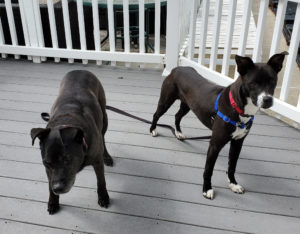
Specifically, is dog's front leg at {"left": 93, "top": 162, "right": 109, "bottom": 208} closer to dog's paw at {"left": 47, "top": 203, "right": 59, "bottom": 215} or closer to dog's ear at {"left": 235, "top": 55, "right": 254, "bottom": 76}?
dog's paw at {"left": 47, "top": 203, "right": 59, "bottom": 215}

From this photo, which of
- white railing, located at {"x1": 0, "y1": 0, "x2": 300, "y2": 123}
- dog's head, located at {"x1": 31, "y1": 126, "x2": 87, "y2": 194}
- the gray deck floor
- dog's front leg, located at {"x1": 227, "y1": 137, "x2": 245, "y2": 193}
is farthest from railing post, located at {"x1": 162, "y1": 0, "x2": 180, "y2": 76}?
dog's head, located at {"x1": 31, "y1": 126, "x2": 87, "y2": 194}

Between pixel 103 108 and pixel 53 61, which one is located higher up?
pixel 103 108

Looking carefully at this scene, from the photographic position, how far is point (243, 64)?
185 cm

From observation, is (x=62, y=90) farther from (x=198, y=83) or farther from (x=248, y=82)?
(x=248, y=82)

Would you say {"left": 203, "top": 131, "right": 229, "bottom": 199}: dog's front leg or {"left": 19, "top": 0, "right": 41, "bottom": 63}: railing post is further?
{"left": 19, "top": 0, "right": 41, "bottom": 63}: railing post

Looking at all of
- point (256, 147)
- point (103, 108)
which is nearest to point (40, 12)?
point (103, 108)

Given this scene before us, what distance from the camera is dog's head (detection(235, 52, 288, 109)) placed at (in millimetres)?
1802

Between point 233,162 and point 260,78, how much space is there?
0.78m

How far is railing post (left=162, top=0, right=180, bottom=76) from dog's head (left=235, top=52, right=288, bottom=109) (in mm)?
2486

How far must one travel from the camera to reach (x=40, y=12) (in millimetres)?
4738

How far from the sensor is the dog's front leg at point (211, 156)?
7.07 feet

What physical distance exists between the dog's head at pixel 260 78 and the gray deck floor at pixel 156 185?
33.8 inches

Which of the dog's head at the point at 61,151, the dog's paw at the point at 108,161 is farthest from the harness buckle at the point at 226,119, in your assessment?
the dog's paw at the point at 108,161

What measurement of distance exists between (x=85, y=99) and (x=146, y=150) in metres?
0.91
